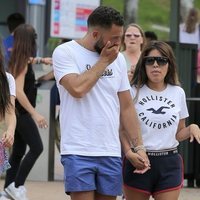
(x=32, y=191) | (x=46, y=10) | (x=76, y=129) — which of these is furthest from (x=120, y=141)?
(x=46, y=10)

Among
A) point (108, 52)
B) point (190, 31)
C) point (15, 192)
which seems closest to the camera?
point (108, 52)

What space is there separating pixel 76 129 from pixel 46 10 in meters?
7.42

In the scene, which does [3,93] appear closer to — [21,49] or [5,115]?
[5,115]

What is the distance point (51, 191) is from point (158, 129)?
3633 millimetres

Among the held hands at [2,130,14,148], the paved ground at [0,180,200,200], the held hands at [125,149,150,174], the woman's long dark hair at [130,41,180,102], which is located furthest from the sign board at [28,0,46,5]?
the held hands at [125,149,150,174]

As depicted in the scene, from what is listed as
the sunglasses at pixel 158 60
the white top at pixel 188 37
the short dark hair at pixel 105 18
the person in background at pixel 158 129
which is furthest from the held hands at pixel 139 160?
the white top at pixel 188 37

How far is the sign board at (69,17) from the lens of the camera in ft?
34.6

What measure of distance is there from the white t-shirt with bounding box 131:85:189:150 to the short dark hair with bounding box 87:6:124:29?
90 centimetres

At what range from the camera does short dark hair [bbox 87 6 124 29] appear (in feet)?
15.2

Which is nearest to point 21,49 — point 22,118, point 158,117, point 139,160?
point 22,118

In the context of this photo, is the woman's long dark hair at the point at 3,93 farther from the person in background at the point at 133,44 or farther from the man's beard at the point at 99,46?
the person in background at the point at 133,44

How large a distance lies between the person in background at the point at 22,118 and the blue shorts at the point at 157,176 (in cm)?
259

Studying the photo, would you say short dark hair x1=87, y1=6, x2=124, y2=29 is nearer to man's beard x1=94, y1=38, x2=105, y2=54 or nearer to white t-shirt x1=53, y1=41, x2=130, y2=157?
man's beard x1=94, y1=38, x2=105, y2=54

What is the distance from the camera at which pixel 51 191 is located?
8766 mm
